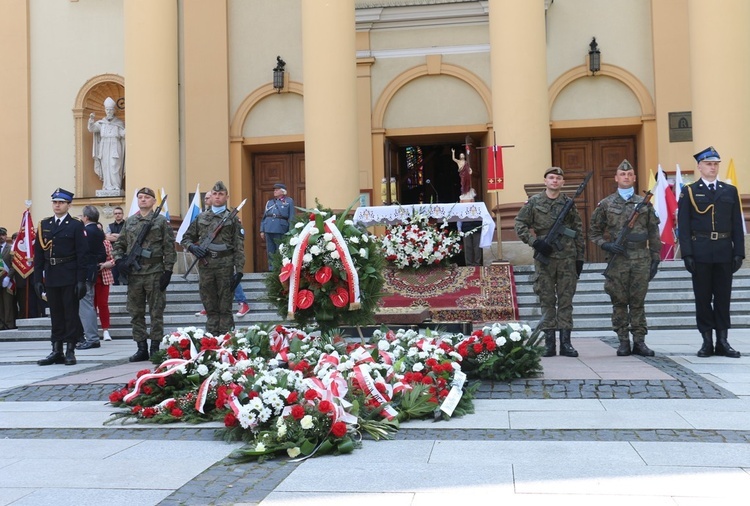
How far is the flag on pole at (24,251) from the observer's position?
1402 cm

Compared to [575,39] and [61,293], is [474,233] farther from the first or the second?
[61,293]

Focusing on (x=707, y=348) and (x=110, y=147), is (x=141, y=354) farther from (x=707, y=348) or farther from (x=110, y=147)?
(x=110, y=147)

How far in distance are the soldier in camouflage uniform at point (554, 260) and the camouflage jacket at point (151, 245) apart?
3.97 metres

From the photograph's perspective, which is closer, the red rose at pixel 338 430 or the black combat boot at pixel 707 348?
the red rose at pixel 338 430

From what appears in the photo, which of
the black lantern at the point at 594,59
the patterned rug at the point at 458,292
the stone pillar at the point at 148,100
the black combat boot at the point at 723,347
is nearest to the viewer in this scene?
the black combat boot at the point at 723,347

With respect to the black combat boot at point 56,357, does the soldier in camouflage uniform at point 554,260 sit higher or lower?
higher

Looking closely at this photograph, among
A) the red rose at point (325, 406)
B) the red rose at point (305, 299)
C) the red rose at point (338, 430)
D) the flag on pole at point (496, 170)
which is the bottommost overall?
the red rose at point (338, 430)

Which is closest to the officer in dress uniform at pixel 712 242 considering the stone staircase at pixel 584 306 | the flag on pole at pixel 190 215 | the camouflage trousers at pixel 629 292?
the camouflage trousers at pixel 629 292

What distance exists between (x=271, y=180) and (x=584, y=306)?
28.7 feet

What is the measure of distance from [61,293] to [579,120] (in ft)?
37.6

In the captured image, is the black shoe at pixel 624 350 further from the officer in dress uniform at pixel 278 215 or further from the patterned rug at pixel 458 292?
the officer in dress uniform at pixel 278 215

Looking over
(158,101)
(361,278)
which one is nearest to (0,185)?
(158,101)

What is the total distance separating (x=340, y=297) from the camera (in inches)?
298

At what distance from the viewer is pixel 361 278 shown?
25.3 ft
